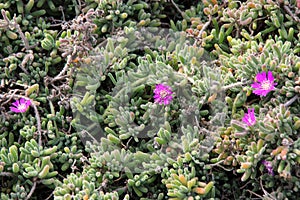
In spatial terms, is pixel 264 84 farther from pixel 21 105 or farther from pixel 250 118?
pixel 21 105

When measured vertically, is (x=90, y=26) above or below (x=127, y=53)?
above

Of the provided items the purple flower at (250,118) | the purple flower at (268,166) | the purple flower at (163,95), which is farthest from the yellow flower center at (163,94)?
the purple flower at (268,166)

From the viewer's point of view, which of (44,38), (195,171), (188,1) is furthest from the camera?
(188,1)

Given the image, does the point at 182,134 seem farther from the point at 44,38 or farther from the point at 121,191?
the point at 44,38

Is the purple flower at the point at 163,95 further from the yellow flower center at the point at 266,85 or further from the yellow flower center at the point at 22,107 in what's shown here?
the yellow flower center at the point at 22,107

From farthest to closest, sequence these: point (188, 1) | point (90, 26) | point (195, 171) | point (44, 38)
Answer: point (188, 1), point (44, 38), point (90, 26), point (195, 171)

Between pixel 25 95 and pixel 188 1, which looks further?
pixel 188 1

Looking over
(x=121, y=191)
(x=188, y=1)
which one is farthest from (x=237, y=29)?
(x=121, y=191)
